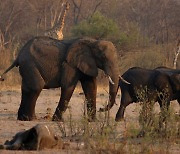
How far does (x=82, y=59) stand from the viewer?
13.0 meters

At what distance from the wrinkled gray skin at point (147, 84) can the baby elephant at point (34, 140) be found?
4.76 meters

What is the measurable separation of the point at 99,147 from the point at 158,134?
1752 millimetres

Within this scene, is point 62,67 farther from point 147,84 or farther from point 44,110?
point 44,110

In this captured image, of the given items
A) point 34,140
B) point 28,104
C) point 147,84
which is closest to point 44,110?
point 28,104

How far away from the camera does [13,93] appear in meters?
19.1

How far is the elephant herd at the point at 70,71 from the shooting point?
12797 millimetres

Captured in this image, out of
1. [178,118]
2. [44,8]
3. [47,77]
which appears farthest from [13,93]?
[44,8]

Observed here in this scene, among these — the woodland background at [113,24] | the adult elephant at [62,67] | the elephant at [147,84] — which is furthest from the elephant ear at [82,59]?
the woodland background at [113,24]

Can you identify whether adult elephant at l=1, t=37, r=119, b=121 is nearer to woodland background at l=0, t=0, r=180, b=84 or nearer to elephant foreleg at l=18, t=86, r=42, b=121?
elephant foreleg at l=18, t=86, r=42, b=121

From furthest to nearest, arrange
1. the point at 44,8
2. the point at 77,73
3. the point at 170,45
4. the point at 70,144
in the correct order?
the point at 44,8 → the point at 170,45 → the point at 77,73 → the point at 70,144

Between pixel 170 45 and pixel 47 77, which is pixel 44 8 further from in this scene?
pixel 47 77

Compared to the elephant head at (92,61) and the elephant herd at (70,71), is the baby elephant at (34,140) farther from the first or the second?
the elephant head at (92,61)

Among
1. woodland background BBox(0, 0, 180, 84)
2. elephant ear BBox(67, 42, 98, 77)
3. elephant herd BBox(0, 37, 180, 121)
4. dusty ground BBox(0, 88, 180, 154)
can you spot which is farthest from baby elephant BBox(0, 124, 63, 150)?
woodland background BBox(0, 0, 180, 84)

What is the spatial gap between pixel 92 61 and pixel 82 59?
7.3 inches
